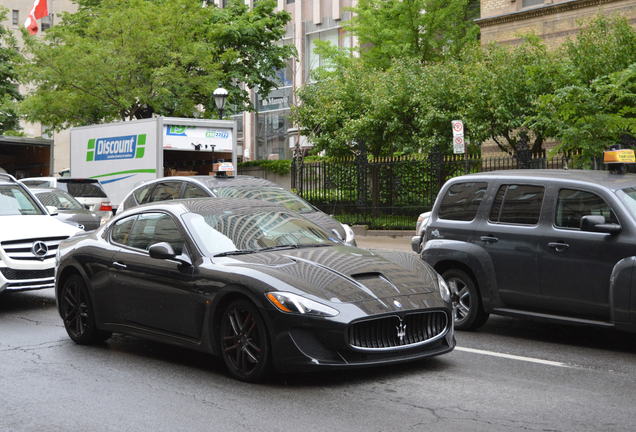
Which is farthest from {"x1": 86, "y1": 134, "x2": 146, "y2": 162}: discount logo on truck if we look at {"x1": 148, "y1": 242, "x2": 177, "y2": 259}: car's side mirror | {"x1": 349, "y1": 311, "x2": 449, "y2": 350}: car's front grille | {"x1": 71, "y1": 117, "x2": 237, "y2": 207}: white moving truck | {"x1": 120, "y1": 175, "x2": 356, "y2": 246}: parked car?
{"x1": 349, "y1": 311, "x2": 449, "y2": 350}: car's front grille

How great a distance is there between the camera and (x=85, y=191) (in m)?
22.9

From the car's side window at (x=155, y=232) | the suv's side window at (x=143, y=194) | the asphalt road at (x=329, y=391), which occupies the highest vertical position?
the suv's side window at (x=143, y=194)

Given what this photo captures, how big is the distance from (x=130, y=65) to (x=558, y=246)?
27.4 meters

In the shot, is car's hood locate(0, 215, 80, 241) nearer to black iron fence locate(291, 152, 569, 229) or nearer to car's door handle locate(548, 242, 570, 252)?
car's door handle locate(548, 242, 570, 252)

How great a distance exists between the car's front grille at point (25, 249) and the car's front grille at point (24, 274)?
18 centimetres

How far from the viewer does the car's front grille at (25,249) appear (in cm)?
1120

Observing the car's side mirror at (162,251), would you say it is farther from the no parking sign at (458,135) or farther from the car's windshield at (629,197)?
the no parking sign at (458,135)

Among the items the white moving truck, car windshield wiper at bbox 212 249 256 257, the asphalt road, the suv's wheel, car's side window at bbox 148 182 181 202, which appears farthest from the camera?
the white moving truck

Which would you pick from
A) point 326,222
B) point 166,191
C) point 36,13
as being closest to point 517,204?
point 326,222

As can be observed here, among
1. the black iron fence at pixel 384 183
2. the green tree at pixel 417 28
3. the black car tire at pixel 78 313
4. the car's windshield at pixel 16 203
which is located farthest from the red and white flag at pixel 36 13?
the black car tire at pixel 78 313

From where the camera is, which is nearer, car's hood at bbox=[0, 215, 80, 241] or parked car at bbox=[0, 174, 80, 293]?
parked car at bbox=[0, 174, 80, 293]

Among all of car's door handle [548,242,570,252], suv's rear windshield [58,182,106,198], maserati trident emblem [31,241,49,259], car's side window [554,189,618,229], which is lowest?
maserati trident emblem [31,241,49,259]

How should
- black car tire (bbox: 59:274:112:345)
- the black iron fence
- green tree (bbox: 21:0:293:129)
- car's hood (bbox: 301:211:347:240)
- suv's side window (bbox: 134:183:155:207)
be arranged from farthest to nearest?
1. green tree (bbox: 21:0:293:129)
2. the black iron fence
3. suv's side window (bbox: 134:183:155:207)
4. car's hood (bbox: 301:211:347:240)
5. black car tire (bbox: 59:274:112:345)

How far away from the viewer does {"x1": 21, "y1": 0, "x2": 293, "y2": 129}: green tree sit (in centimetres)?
3347
